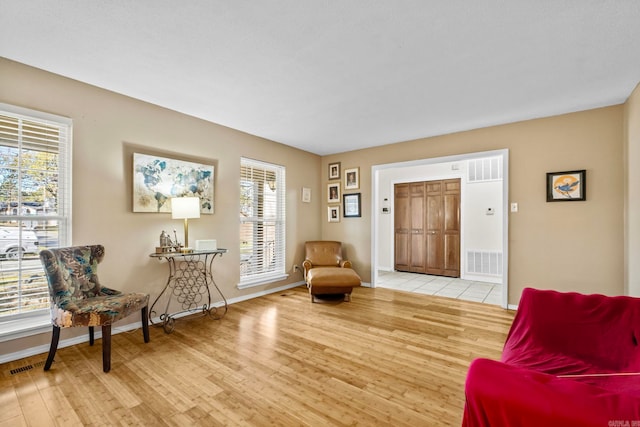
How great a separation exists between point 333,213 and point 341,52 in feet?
12.1

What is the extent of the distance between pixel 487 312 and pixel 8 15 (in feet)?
17.4

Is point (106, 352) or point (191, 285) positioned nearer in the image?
point (106, 352)

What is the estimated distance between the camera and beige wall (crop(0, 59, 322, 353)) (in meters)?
2.65

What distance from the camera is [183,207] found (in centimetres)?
326

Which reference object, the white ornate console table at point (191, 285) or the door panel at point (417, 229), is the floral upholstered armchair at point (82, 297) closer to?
the white ornate console table at point (191, 285)

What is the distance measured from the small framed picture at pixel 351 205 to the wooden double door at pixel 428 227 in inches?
68.9

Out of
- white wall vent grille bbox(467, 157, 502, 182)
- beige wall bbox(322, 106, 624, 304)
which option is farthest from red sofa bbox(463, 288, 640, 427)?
white wall vent grille bbox(467, 157, 502, 182)

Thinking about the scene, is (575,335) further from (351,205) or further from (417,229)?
(417,229)

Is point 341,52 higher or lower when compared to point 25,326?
higher

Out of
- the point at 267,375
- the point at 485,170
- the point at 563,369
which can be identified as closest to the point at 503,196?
the point at 485,170

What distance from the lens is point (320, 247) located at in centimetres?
523

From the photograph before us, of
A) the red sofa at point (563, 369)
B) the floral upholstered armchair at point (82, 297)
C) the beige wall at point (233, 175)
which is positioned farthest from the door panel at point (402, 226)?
the floral upholstered armchair at point (82, 297)

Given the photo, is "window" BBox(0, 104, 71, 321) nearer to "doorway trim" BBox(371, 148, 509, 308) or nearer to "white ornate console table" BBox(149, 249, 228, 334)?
"white ornate console table" BBox(149, 249, 228, 334)

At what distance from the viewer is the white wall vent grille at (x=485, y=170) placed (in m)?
5.49
